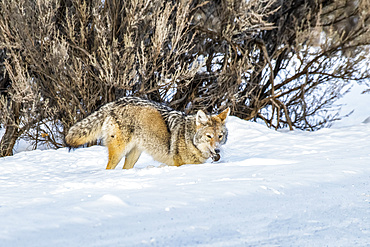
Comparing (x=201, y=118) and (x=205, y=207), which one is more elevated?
(x=201, y=118)

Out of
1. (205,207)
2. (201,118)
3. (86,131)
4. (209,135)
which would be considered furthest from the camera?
(86,131)

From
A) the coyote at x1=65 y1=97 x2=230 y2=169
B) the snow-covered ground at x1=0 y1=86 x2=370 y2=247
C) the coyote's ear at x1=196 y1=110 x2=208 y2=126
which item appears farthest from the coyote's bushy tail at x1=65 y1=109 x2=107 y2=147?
the coyote's ear at x1=196 y1=110 x2=208 y2=126

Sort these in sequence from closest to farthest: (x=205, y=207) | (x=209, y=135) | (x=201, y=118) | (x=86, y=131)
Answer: (x=205, y=207) < (x=209, y=135) < (x=201, y=118) < (x=86, y=131)

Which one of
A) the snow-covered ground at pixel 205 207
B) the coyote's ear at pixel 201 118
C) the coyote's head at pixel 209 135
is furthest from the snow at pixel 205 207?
the coyote's ear at pixel 201 118

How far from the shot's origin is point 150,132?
6.03 meters

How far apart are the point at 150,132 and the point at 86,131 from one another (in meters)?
0.99

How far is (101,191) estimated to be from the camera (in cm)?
370

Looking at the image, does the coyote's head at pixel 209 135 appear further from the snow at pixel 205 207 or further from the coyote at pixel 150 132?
the snow at pixel 205 207

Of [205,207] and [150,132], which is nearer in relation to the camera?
[205,207]

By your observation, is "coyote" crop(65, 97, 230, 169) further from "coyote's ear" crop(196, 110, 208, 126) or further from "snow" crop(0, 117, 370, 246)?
"snow" crop(0, 117, 370, 246)

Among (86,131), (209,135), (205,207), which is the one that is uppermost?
(86,131)

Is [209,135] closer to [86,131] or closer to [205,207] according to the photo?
[86,131]

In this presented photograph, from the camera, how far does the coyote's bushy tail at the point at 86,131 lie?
19.7ft

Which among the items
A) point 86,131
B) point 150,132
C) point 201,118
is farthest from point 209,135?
point 86,131
